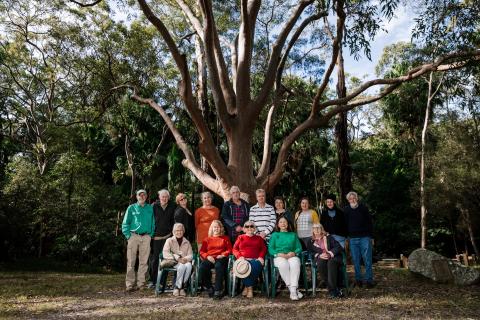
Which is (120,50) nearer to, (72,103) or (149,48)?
(149,48)

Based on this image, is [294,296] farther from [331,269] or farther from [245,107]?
[245,107]

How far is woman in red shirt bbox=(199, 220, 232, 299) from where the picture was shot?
227 inches

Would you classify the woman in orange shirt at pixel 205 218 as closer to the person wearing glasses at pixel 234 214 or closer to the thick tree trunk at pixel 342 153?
the person wearing glasses at pixel 234 214

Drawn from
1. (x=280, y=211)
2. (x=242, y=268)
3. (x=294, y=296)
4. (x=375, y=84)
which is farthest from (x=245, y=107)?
(x=294, y=296)

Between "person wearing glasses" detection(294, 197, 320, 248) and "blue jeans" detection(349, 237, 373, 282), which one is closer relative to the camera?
"person wearing glasses" detection(294, 197, 320, 248)

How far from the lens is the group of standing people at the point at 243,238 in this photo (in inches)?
226

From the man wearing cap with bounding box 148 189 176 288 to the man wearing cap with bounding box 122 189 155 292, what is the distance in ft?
0.34

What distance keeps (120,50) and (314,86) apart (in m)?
8.76

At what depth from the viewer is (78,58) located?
1636 centimetres

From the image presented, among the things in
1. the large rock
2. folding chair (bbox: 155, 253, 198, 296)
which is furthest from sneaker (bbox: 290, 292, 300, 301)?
the large rock

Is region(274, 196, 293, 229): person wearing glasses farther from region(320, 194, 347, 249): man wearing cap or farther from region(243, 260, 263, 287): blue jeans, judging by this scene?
region(243, 260, 263, 287): blue jeans

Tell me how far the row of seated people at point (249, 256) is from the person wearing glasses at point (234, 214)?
26cm

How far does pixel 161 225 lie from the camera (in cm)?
672

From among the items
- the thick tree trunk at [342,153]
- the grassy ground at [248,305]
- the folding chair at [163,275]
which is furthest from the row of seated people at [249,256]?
the thick tree trunk at [342,153]
